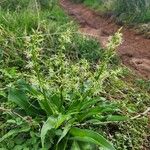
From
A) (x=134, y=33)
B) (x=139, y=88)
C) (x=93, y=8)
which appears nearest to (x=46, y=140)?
(x=139, y=88)

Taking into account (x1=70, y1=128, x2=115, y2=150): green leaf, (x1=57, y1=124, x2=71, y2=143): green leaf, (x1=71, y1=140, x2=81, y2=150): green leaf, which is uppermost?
(x1=57, y1=124, x2=71, y2=143): green leaf

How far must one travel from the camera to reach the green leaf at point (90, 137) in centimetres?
359

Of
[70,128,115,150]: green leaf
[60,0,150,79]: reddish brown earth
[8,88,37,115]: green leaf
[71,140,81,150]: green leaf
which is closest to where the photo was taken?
[70,128,115,150]: green leaf

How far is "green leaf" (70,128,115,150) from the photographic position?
141 inches

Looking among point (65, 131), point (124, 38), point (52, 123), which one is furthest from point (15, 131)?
point (124, 38)

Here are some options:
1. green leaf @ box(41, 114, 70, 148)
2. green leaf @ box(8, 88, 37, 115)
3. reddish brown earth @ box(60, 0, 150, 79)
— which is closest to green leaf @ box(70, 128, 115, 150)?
green leaf @ box(41, 114, 70, 148)

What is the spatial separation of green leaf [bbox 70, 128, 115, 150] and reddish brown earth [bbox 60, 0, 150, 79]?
9.27ft

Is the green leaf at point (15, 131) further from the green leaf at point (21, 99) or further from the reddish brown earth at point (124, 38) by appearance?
the reddish brown earth at point (124, 38)

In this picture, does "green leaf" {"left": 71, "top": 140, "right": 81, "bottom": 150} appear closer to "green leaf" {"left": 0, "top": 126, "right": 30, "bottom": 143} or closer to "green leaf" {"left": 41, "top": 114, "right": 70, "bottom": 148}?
"green leaf" {"left": 41, "top": 114, "right": 70, "bottom": 148}

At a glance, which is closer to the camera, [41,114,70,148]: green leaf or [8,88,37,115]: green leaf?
[41,114,70,148]: green leaf

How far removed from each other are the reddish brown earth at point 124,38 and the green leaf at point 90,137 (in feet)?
9.27

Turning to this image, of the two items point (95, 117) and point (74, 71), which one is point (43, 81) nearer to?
point (74, 71)

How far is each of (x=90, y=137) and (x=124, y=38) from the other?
242 inches

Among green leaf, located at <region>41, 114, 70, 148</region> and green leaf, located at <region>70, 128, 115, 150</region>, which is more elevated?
green leaf, located at <region>41, 114, 70, 148</region>
